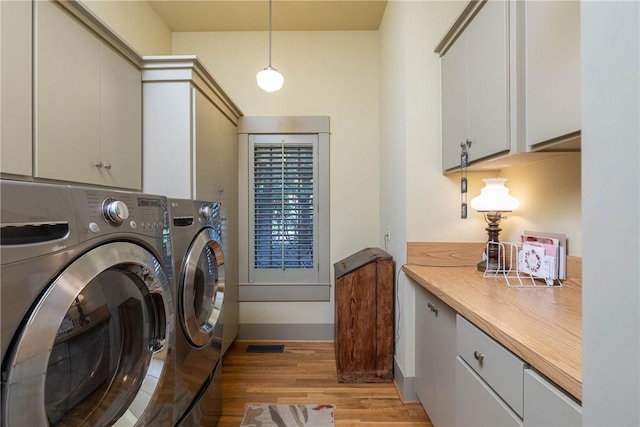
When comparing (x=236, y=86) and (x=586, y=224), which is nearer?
(x=586, y=224)

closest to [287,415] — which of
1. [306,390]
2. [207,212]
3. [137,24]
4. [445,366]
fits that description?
[306,390]

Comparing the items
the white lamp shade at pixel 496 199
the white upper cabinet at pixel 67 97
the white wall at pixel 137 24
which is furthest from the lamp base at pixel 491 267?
the white wall at pixel 137 24

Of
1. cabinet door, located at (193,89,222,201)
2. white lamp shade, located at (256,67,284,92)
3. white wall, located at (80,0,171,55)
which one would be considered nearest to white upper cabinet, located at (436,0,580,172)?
white lamp shade, located at (256,67,284,92)

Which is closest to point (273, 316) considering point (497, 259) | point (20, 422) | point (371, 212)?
→ point (371, 212)

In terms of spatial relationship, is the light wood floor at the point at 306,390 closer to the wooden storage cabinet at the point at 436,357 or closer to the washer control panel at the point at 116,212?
the wooden storage cabinet at the point at 436,357

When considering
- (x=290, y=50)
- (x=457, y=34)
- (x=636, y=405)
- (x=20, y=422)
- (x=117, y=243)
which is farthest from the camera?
(x=290, y=50)

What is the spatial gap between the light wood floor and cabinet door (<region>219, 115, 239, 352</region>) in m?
0.27

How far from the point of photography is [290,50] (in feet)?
8.75

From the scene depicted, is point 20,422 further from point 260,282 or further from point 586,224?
point 260,282

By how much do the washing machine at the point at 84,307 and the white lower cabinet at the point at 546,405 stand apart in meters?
1.14

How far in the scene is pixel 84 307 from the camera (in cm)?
76

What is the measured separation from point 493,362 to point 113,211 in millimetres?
1229

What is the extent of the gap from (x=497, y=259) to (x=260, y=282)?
1946mm

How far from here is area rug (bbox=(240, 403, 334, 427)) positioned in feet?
5.37
